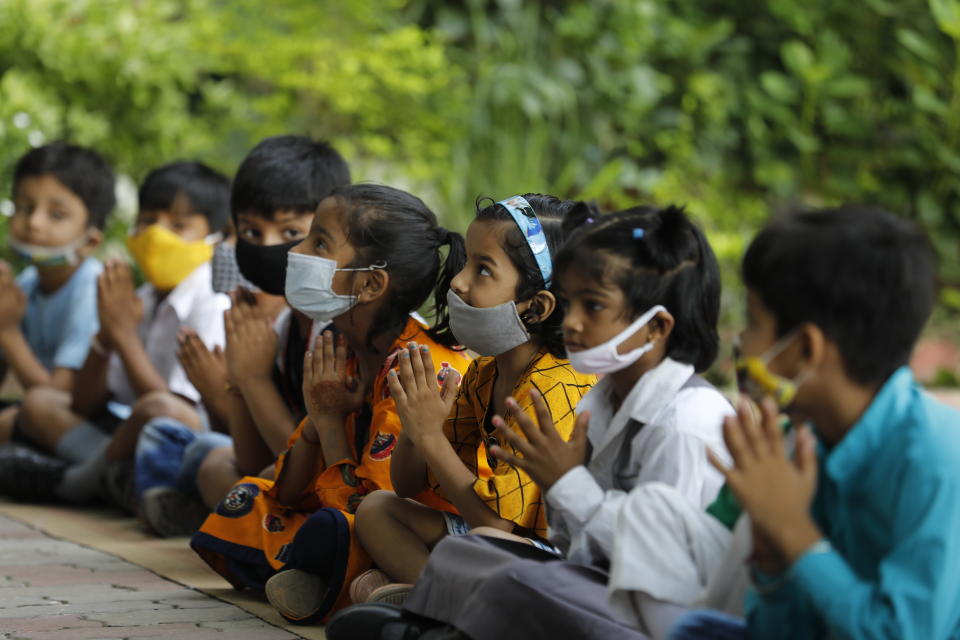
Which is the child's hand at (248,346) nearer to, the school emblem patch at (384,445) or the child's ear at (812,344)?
the school emblem patch at (384,445)

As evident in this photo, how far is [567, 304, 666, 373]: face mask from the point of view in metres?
2.18

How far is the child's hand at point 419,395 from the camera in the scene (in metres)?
2.60

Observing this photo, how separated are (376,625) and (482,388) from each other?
2.29 feet

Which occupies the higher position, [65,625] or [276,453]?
[276,453]

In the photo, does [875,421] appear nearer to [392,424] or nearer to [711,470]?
[711,470]

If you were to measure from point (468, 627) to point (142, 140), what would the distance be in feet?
16.8

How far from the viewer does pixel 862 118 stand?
27.9 feet

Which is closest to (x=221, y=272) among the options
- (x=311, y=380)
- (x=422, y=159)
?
(x=311, y=380)

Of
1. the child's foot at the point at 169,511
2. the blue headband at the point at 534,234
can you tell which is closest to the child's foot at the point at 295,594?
the blue headband at the point at 534,234

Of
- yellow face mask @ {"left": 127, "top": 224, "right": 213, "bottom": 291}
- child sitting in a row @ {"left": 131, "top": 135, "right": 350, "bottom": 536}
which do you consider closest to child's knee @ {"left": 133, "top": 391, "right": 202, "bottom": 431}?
child sitting in a row @ {"left": 131, "top": 135, "right": 350, "bottom": 536}

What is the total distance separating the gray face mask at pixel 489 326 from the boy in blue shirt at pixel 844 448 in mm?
861

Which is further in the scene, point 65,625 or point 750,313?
point 65,625

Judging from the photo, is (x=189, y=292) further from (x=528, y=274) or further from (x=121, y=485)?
(x=528, y=274)

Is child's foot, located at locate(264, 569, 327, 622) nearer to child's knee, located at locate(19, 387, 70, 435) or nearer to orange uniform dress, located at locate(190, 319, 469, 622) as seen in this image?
orange uniform dress, located at locate(190, 319, 469, 622)
